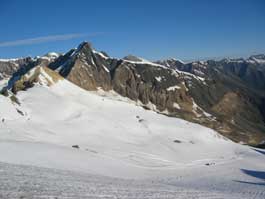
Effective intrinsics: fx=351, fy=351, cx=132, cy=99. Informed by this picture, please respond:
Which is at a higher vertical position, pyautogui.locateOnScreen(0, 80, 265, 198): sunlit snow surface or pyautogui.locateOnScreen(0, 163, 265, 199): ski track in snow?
pyautogui.locateOnScreen(0, 80, 265, 198): sunlit snow surface

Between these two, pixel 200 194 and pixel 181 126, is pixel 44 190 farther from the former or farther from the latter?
pixel 181 126

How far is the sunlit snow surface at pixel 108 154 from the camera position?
758 inches

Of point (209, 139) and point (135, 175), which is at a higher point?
point (209, 139)

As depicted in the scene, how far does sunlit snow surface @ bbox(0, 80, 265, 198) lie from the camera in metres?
19.3

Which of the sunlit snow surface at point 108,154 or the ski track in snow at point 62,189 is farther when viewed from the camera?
the sunlit snow surface at point 108,154

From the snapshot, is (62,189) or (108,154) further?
(108,154)

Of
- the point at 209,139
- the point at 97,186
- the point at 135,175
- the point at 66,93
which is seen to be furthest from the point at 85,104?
the point at 97,186

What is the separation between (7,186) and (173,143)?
134 ft

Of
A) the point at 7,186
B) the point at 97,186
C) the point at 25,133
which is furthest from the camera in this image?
the point at 25,133

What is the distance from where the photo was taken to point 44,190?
52.3ft

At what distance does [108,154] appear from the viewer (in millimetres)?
38906

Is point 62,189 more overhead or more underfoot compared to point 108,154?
more underfoot

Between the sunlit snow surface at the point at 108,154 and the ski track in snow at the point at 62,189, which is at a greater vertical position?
the sunlit snow surface at the point at 108,154

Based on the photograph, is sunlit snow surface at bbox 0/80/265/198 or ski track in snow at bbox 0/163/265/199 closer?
ski track in snow at bbox 0/163/265/199
